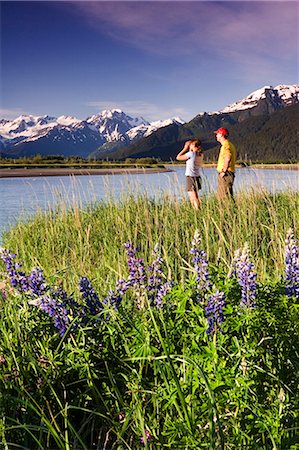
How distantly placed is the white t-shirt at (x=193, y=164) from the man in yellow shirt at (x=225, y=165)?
1.59 ft

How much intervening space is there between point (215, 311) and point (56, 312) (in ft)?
2.31

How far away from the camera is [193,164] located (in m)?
9.95

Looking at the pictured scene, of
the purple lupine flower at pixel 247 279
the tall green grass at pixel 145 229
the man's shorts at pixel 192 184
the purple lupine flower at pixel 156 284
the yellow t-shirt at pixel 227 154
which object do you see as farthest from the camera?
the man's shorts at pixel 192 184

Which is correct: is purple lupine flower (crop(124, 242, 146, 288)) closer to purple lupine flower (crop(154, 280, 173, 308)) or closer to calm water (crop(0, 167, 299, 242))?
purple lupine flower (crop(154, 280, 173, 308))

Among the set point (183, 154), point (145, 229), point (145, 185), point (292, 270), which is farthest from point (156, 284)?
point (183, 154)

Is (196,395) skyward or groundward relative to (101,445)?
skyward

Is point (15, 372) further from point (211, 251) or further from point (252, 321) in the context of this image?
point (211, 251)

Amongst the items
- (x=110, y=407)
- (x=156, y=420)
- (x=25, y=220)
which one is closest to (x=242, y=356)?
(x=156, y=420)

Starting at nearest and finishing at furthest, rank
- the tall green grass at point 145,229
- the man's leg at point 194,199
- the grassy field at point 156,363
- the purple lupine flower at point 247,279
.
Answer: the grassy field at point 156,363 → the purple lupine flower at point 247,279 → the tall green grass at point 145,229 → the man's leg at point 194,199

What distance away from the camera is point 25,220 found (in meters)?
10.1

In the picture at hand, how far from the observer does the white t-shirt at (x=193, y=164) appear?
9945mm

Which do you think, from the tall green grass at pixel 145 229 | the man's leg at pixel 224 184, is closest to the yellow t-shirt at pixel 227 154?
the man's leg at pixel 224 184

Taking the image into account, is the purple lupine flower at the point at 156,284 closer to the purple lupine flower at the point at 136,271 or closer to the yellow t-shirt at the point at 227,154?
the purple lupine flower at the point at 136,271

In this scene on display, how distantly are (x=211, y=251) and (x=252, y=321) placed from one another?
3.99m
